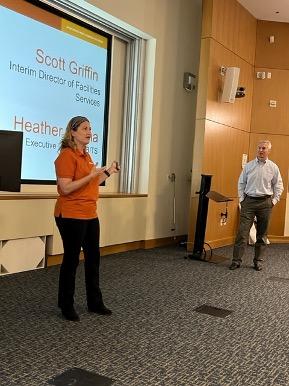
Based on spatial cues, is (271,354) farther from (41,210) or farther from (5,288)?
(41,210)

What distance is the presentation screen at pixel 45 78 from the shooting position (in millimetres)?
4766

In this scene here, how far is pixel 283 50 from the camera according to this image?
806 centimetres

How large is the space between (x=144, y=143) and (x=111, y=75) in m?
1.03

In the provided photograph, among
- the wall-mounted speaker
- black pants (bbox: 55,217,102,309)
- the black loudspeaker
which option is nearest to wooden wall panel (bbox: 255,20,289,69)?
the wall-mounted speaker

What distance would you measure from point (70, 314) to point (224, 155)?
447 centimetres

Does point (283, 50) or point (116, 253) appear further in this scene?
point (283, 50)

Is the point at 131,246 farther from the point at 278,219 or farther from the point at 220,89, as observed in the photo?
the point at 278,219

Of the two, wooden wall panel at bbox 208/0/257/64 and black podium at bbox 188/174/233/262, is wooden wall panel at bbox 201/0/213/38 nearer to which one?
wooden wall panel at bbox 208/0/257/64

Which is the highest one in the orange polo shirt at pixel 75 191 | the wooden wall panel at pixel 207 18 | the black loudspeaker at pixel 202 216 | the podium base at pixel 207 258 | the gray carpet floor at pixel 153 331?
the wooden wall panel at pixel 207 18

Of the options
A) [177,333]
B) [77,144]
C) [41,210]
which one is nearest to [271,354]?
[177,333]

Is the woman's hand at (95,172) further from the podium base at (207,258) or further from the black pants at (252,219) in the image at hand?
the podium base at (207,258)

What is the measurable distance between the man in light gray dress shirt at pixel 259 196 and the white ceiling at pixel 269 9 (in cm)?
304

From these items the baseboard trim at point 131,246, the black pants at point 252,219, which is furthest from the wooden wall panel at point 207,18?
the baseboard trim at point 131,246

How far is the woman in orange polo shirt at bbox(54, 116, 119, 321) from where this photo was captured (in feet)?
10.5
